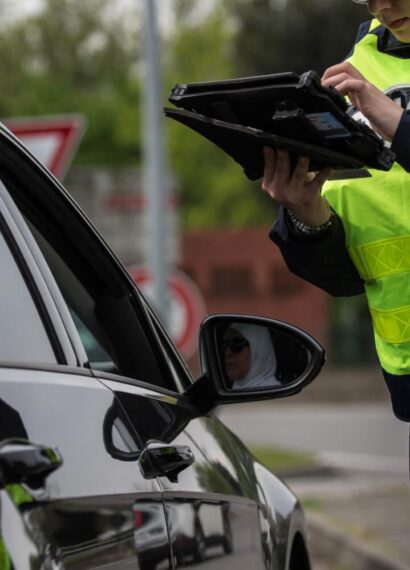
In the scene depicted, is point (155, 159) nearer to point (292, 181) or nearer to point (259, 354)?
point (292, 181)

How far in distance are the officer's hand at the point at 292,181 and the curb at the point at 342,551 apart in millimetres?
4293

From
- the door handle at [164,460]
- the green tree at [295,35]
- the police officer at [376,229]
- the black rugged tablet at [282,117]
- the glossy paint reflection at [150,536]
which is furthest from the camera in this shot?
the green tree at [295,35]

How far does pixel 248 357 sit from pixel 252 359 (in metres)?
0.01

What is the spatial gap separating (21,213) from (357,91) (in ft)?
2.61

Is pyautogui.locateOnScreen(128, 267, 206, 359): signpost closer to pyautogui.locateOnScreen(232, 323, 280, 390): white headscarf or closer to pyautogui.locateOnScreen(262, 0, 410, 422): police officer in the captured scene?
pyautogui.locateOnScreen(262, 0, 410, 422): police officer

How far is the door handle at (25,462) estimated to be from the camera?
2.02m

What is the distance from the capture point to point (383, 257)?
3488 millimetres

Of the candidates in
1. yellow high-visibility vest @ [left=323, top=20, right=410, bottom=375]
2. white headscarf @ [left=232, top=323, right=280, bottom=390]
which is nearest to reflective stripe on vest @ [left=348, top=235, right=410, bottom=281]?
yellow high-visibility vest @ [left=323, top=20, right=410, bottom=375]

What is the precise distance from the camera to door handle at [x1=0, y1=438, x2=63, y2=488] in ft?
6.63

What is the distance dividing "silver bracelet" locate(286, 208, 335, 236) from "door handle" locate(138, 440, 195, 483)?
68 cm

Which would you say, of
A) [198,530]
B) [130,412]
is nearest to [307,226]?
[198,530]

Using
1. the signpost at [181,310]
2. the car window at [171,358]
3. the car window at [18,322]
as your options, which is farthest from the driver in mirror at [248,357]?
the signpost at [181,310]

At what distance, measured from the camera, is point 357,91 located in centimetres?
→ 322

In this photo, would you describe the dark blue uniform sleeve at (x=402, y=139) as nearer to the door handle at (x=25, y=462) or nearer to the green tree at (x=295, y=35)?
the door handle at (x=25, y=462)
